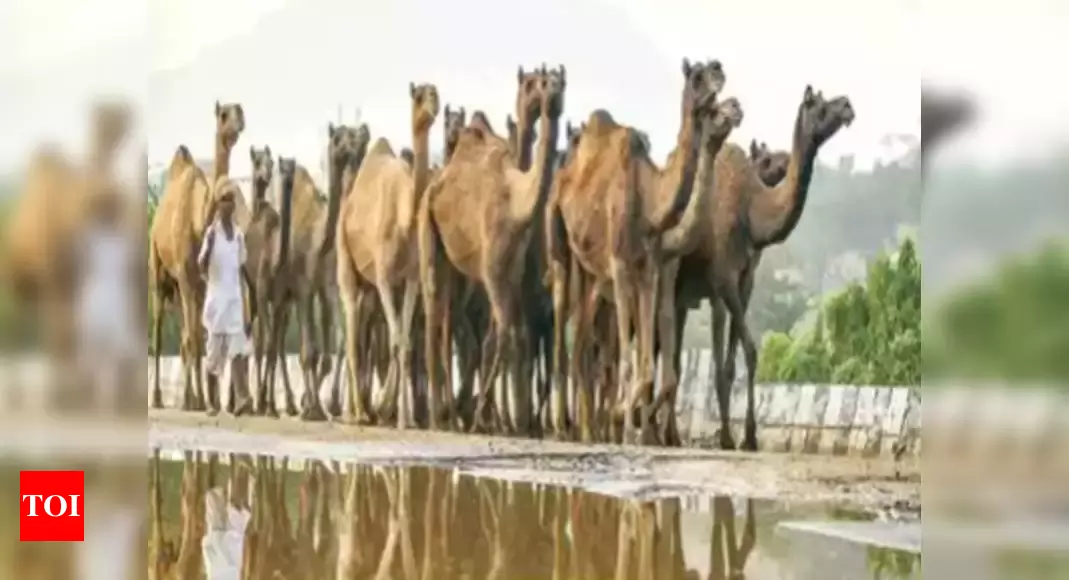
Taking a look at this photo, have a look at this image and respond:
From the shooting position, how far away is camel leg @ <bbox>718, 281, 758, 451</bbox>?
74.0 inches

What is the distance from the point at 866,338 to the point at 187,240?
1310 mm

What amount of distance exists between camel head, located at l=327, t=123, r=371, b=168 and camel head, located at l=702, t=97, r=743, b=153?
25.6 inches

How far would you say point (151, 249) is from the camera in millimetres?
2016

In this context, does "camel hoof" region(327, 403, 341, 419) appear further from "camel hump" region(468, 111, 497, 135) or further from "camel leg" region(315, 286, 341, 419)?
"camel hump" region(468, 111, 497, 135)

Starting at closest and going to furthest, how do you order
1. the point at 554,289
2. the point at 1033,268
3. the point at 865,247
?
the point at 1033,268 < the point at 865,247 < the point at 554,289

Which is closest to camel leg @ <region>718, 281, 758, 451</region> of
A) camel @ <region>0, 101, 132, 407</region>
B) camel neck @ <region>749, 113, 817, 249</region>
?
camel neck @ <region>749, 113, 817, 249</region>

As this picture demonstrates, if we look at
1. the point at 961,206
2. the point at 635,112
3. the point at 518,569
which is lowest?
the point at 518,569

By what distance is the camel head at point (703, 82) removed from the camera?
6.15 ft

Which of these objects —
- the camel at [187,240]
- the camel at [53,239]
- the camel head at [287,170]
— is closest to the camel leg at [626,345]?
the camel head at [287,170]

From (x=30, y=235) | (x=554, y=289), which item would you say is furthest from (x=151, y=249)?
(x=554, y=289)

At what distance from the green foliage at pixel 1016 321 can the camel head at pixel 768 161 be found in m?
0.37

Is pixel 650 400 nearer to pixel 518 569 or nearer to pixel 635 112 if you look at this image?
pixel 518 569

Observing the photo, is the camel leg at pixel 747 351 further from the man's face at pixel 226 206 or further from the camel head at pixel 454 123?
the man's face at pixel 226 206

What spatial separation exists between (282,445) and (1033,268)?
55.6 inches
